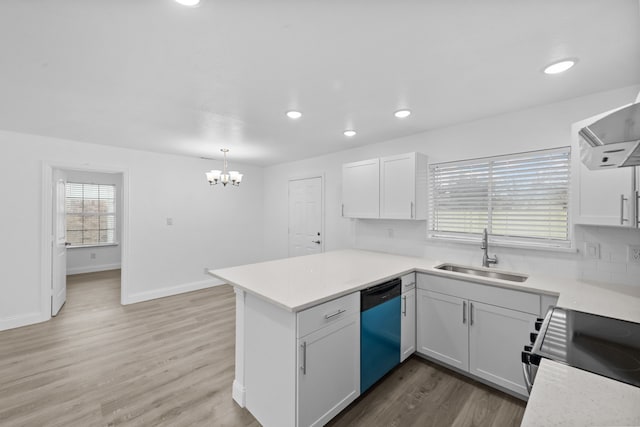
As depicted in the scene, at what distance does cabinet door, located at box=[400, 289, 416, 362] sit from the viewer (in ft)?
7.99

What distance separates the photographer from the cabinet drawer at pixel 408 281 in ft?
8.05

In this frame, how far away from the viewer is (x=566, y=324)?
1360 millimetres

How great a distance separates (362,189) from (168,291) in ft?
11.8

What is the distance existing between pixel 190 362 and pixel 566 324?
2.87 metres

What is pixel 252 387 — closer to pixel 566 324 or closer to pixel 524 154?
pixel 566 324

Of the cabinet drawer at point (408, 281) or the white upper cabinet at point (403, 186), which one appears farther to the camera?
the white upper cabinet at point (403, 186)

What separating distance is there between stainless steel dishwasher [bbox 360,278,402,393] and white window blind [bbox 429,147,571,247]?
1115 millimetres

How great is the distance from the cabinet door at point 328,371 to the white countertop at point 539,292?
250 millimetres

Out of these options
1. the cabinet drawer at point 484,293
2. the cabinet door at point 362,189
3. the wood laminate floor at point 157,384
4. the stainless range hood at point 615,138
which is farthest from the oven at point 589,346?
the cabinet door at point 362,189

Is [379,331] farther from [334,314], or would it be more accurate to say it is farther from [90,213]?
[90,213]

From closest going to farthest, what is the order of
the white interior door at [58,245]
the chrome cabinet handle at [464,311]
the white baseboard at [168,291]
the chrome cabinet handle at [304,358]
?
the chrome cabinet handle at [304,358]
the chrome cabinet handle at [464,311]
the white interior door at [58,245]
the white baseboard at [168,291]

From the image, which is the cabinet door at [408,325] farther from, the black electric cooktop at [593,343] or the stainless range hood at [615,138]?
the stainless range hood at [615,138]

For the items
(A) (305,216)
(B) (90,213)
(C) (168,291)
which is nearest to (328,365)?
(A) (305,216)

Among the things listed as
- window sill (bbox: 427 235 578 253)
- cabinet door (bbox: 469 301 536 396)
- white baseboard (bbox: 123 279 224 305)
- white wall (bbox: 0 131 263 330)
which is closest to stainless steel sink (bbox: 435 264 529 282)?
window sill (bbox: 427 235 578 253)
